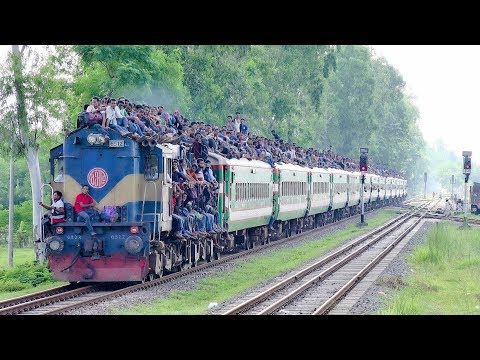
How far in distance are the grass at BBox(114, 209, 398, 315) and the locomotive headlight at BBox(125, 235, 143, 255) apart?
1134 mm

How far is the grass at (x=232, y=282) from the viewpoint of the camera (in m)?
15.9

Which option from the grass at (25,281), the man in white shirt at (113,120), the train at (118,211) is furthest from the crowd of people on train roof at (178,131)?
the grass at (25,281)

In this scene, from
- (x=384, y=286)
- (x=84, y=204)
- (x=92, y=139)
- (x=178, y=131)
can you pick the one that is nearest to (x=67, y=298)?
(x=84, y=204)

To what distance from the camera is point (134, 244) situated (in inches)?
697

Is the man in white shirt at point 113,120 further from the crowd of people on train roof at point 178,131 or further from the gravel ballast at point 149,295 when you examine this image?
the gravel ballast at point 149,295

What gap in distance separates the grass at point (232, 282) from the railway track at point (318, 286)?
743mm

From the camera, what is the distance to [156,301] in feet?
54.4

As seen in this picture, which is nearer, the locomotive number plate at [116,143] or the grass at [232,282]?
the grass at [232,282]

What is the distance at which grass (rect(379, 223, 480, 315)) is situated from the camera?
16219mm

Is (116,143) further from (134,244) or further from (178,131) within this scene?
(178,131)

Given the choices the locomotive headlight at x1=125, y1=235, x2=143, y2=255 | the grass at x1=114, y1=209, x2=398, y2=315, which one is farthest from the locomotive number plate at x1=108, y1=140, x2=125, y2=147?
the grass at x1=114, y1=209, x2=398, y2=315
